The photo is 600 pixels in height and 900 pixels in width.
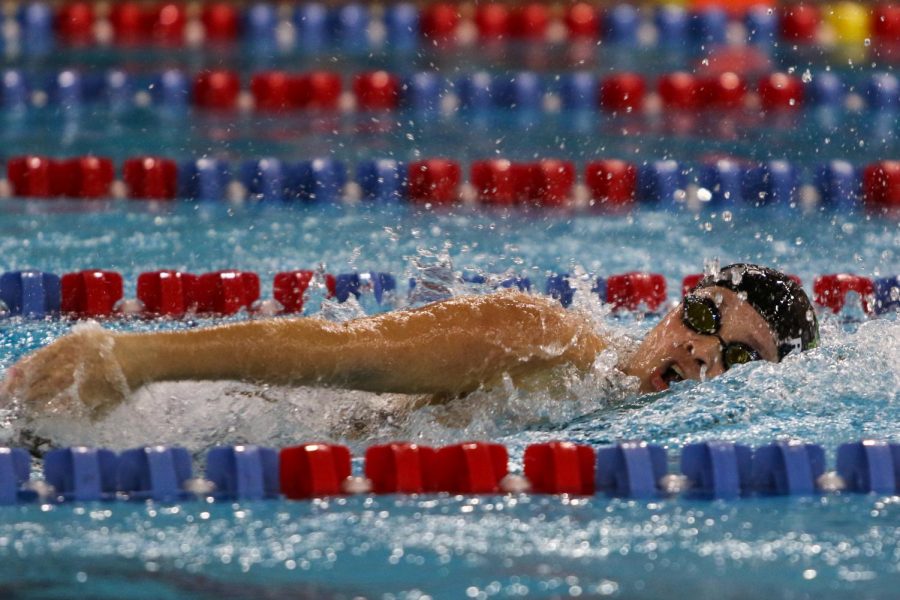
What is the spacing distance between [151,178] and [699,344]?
127 inches

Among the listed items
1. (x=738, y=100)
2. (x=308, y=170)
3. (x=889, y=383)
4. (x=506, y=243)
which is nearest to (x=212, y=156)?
(x=308, y=170)

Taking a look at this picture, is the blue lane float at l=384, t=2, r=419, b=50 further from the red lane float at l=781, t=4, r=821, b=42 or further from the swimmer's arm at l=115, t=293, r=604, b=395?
the swimmer's arm at l=115, t=293, r=604, b=395

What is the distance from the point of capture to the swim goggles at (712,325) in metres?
2.99

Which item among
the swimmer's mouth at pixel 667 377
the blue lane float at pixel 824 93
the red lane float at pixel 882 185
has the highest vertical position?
the blue lane float at pixel 824 93

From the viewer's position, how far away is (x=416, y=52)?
8102 millimetres

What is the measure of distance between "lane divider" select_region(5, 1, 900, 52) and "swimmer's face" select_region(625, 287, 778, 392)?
5442mm

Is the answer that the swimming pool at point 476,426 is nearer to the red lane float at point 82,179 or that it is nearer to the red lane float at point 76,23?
the red lane float at point 82,179

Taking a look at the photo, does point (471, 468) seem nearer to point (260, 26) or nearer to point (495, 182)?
point (495, 182)

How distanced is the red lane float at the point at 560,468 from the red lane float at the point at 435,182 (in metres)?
3.11

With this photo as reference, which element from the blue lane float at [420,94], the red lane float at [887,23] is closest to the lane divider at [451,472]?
the blue lane float at [420,94]

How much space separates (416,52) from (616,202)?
8.70 ft

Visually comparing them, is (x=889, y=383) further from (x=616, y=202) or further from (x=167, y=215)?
(x=167, y=215)

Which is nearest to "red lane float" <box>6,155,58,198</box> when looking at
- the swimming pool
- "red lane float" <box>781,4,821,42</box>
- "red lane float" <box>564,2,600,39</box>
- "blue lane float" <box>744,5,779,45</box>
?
the swimming pool

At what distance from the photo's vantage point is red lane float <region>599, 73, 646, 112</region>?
23.7ft
